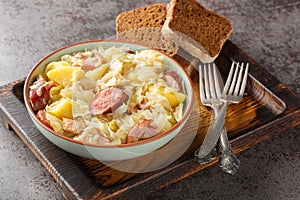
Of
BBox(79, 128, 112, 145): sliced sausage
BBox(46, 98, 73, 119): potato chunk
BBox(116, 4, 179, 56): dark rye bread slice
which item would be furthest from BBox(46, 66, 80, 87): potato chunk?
BBox(116, 4, 179, 56): dark rye bread slice

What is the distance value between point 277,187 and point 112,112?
0.62m

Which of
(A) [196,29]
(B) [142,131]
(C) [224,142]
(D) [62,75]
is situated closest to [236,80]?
(A) [196,29]

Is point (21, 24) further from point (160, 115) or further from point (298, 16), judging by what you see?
point (298, 16)

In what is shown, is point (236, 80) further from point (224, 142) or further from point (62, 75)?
point (62, 75)

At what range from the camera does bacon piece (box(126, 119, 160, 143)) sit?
5.32 feet

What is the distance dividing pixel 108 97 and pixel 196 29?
0.66 meters

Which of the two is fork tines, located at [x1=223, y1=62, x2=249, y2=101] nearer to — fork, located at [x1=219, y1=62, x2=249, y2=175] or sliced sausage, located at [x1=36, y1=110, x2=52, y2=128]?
fork, located at [x1=219, y1=62, x2=249, y2=175]

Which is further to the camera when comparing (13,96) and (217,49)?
(217,49)

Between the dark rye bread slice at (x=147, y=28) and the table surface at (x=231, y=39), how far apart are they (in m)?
0.30

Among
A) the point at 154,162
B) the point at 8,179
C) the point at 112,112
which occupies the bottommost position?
the point at 8,179

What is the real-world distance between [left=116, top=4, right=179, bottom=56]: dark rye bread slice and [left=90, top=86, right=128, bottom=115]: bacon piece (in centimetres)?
48

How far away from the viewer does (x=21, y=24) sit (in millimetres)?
2520

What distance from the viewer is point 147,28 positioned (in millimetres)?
2168

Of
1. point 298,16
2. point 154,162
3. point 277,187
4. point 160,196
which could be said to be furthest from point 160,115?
point 298,16
